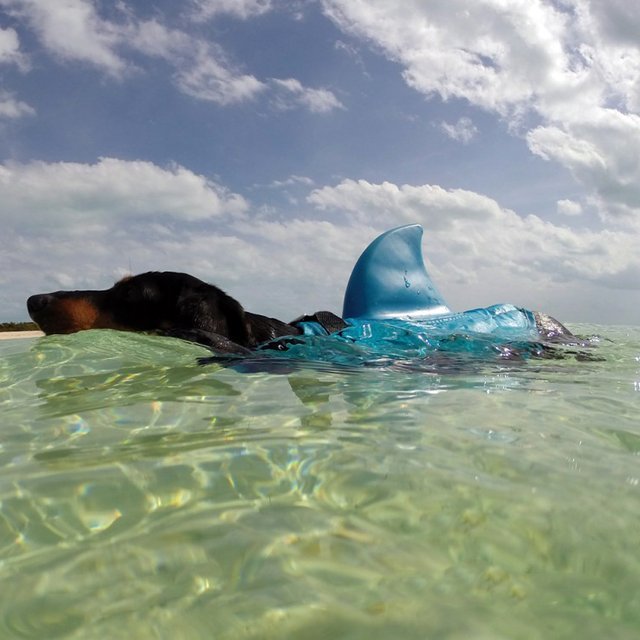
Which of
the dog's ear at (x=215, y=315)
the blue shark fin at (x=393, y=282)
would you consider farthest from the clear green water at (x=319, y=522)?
the blue shark fin at (x=393, y=282)

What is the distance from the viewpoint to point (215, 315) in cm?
504

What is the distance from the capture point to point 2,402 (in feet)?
9.07

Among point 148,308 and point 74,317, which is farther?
point 148,308

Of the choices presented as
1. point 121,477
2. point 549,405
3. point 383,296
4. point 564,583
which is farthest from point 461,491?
point 383,296

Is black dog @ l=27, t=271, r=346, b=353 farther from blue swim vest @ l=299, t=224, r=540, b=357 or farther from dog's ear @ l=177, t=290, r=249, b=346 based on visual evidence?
blue swim vest @ l=299, t=224, r=540, b=357

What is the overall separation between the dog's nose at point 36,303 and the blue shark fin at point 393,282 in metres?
4.01

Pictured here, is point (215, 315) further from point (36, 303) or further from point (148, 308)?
point (36, 303)

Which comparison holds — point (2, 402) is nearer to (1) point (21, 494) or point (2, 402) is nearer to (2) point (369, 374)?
(1) point (21, 494)

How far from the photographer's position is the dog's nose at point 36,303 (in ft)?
15.6

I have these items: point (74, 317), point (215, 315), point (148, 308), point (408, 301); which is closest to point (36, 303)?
point (74, 317)

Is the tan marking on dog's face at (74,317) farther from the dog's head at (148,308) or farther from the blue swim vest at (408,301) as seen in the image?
the blue swim vest at (408,301)

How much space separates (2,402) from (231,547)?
2.14 meters

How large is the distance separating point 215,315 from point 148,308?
685mm

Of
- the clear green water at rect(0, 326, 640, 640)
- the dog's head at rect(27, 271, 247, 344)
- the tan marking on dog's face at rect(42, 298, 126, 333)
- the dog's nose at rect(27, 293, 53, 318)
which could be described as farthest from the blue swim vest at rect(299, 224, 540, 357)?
the clear green water at rect(0, 326, 640, 640)
